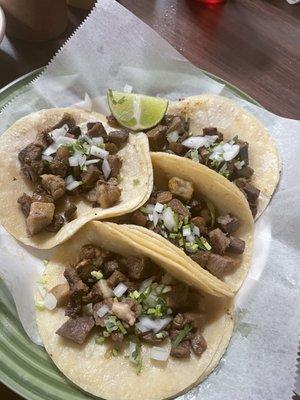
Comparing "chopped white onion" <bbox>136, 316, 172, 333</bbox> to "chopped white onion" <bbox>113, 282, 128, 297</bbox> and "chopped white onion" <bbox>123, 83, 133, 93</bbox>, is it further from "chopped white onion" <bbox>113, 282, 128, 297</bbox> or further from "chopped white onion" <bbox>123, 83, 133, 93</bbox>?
"chopped white onion" <bbox>123, 83, 133, 93</bbox>

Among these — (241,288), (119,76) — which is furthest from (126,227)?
(119,76)

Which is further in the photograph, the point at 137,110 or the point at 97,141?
the point at 137,110

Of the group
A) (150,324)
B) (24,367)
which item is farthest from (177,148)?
(24,367)

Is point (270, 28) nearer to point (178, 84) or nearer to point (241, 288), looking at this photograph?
point (178, 84)

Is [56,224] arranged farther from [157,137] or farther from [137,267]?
[157,137]

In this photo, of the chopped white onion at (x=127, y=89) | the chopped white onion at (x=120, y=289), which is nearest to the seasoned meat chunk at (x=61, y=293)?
the chopped white onion at (x=120, y=289)

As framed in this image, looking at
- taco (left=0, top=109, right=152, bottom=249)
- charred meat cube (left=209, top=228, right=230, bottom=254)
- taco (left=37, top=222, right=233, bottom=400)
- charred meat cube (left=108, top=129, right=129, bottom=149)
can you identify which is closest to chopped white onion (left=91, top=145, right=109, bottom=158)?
taco (left=0, top=109, right=152, bottom=249)
